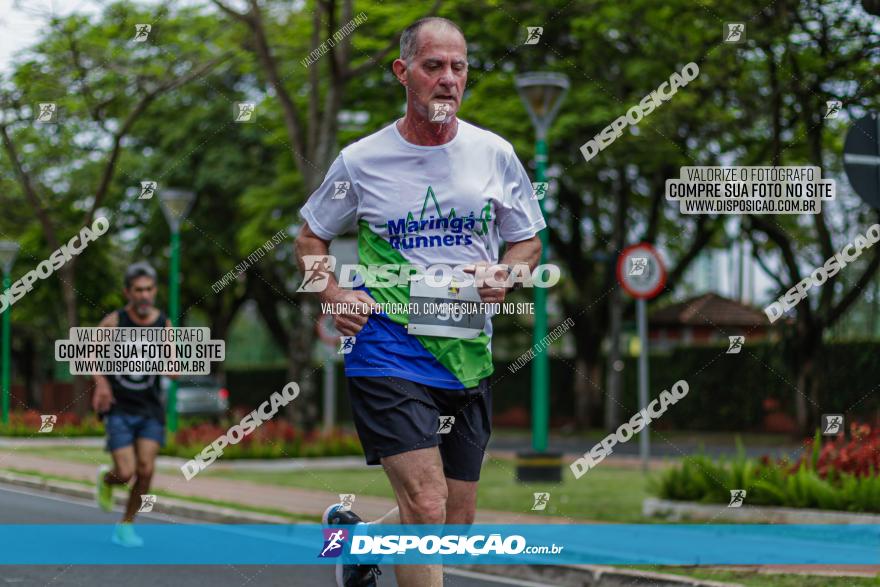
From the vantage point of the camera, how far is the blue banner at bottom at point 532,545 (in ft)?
24.9

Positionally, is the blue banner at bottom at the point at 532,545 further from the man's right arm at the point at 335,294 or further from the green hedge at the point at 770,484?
the man's right arm at the point at 335,294

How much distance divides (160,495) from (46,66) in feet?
29.4

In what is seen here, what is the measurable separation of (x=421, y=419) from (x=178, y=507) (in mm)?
7674

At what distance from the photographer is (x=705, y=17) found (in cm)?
2058

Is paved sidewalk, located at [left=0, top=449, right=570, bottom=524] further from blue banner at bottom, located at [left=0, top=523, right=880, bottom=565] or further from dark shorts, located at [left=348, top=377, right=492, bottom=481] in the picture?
dark shorts, located at [left=348, top=377, right=492, bottom=481]

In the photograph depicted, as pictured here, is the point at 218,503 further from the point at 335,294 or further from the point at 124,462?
the point at 335,294

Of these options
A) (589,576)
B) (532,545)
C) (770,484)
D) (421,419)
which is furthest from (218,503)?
(421,419)

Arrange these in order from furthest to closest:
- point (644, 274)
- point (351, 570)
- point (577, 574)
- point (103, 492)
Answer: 1. point (644, 274)
2. point (103, 492)
3. point (577, 574)
4. point (351, 570)

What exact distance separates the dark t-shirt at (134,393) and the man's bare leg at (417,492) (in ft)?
16.6

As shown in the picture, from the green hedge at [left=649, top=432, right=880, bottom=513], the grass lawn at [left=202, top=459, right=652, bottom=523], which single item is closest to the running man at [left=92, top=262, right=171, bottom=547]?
the grass lawn at [left=202, top=459, right=652, bottom=523]

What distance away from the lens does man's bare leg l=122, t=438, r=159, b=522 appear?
364 inches

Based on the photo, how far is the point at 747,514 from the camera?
968cm

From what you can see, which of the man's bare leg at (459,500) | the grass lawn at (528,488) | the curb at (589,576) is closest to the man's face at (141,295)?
the curb at (589,576)

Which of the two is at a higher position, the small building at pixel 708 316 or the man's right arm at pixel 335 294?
the small building at pixel 708 316
